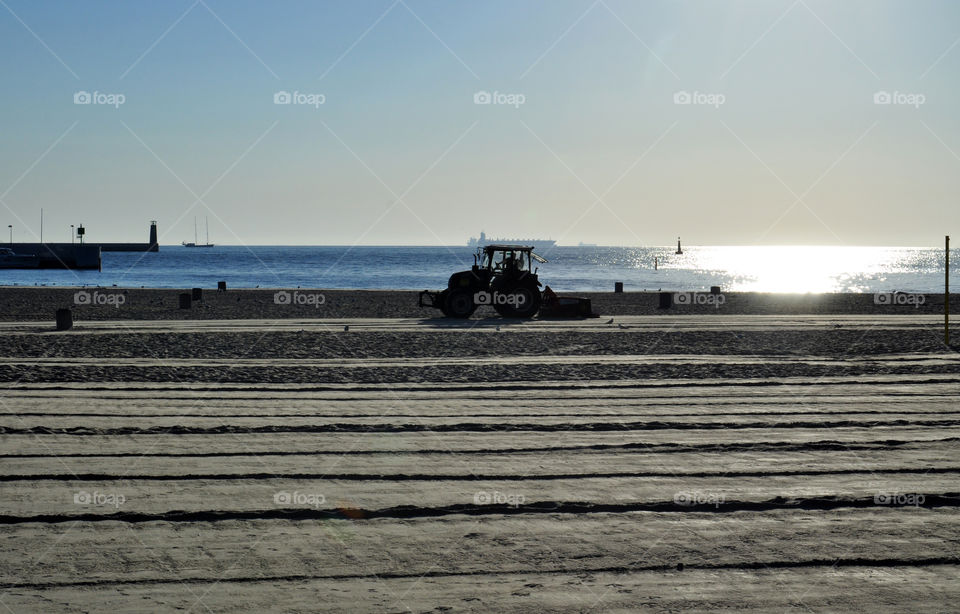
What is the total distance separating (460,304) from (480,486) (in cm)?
1621

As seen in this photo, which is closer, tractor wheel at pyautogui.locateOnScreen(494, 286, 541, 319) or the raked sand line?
the raked sand line

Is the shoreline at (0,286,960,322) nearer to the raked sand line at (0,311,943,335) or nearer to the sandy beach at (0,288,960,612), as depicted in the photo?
the raked sand line at (0,311,943,335)

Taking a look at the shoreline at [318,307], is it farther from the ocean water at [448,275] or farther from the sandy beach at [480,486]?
the ocean water at [448,275]

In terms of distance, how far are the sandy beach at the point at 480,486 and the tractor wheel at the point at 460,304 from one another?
9949 millimetres

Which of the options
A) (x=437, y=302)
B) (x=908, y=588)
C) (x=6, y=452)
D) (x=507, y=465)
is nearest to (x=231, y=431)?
(x=6, y=452)

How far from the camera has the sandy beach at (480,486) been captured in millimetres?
3898

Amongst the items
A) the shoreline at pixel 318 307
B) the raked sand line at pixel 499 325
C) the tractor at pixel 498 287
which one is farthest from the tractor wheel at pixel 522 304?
the shoreline at pixel 318 307

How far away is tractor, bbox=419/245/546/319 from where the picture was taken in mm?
21156

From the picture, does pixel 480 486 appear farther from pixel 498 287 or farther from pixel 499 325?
pixel 498 287

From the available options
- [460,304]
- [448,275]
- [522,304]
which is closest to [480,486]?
[522,304]

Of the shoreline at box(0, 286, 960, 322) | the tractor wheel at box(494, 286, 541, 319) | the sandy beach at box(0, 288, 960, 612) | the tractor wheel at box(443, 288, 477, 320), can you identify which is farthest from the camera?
the shoreline at box(0, 286, 960, 322)

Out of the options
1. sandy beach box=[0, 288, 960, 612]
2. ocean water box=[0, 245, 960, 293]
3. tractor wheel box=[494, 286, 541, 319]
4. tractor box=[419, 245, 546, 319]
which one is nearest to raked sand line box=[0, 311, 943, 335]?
tractor wheel box=[494, 286, 541, 319]

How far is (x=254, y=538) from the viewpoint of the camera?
4480 millimetres

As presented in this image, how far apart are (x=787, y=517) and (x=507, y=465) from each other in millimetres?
1894
